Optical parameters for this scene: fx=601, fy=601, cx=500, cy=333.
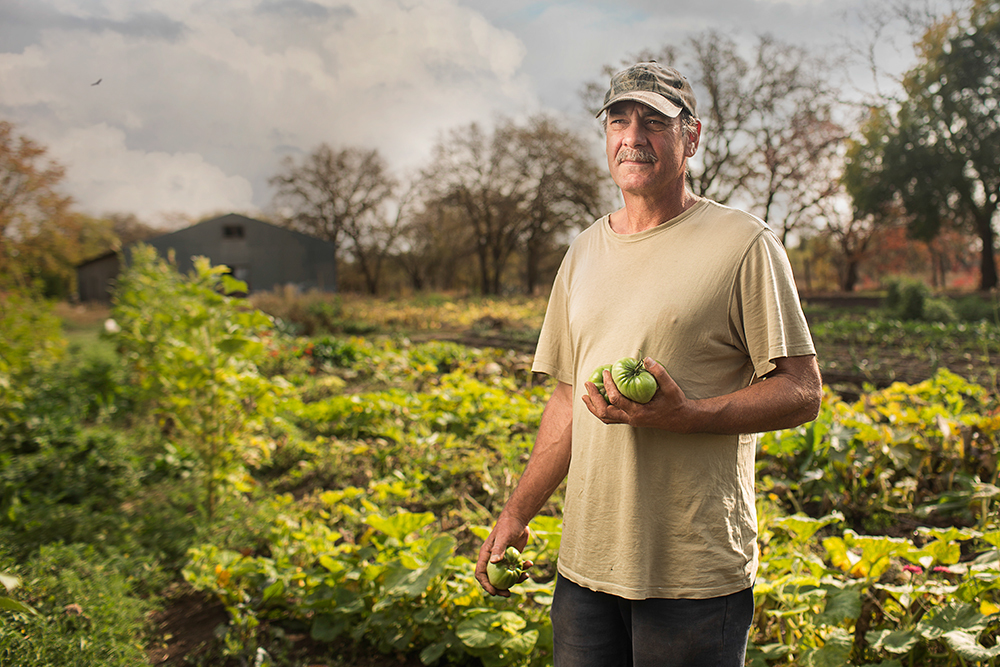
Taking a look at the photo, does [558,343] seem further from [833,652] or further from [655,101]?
[833,652]

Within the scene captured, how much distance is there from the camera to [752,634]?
85.4 inches

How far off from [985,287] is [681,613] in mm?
27004

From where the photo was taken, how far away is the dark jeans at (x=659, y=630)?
48.3 inches

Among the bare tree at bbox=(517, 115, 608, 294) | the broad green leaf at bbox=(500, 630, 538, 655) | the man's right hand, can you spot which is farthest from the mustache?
the bare tree at bbox=(517, 115, 608, 294)

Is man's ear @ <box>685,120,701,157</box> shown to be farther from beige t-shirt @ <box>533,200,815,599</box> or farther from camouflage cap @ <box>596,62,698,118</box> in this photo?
beige t-shirt @ <box>533,200,815,599</box>

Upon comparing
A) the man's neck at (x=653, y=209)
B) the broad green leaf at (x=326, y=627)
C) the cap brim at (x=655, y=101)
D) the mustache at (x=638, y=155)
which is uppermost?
the cap brim at (x=655, y=101)

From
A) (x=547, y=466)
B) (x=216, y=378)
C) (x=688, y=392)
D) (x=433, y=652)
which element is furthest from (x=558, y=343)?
(x=216, y=378)

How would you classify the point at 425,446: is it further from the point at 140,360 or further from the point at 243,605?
the point at 140,360

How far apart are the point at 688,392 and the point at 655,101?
2.01 ft

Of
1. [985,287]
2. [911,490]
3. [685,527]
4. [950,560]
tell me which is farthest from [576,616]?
[985,287]

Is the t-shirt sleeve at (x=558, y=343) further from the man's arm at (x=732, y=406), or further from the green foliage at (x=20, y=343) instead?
the green foliage at (x=20, y=343)

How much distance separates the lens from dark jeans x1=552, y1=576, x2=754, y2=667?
123cm

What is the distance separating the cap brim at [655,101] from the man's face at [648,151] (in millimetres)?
28

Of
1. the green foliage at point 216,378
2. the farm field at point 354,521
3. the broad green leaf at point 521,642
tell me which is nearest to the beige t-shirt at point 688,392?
the broad green leaf at point 521,642
